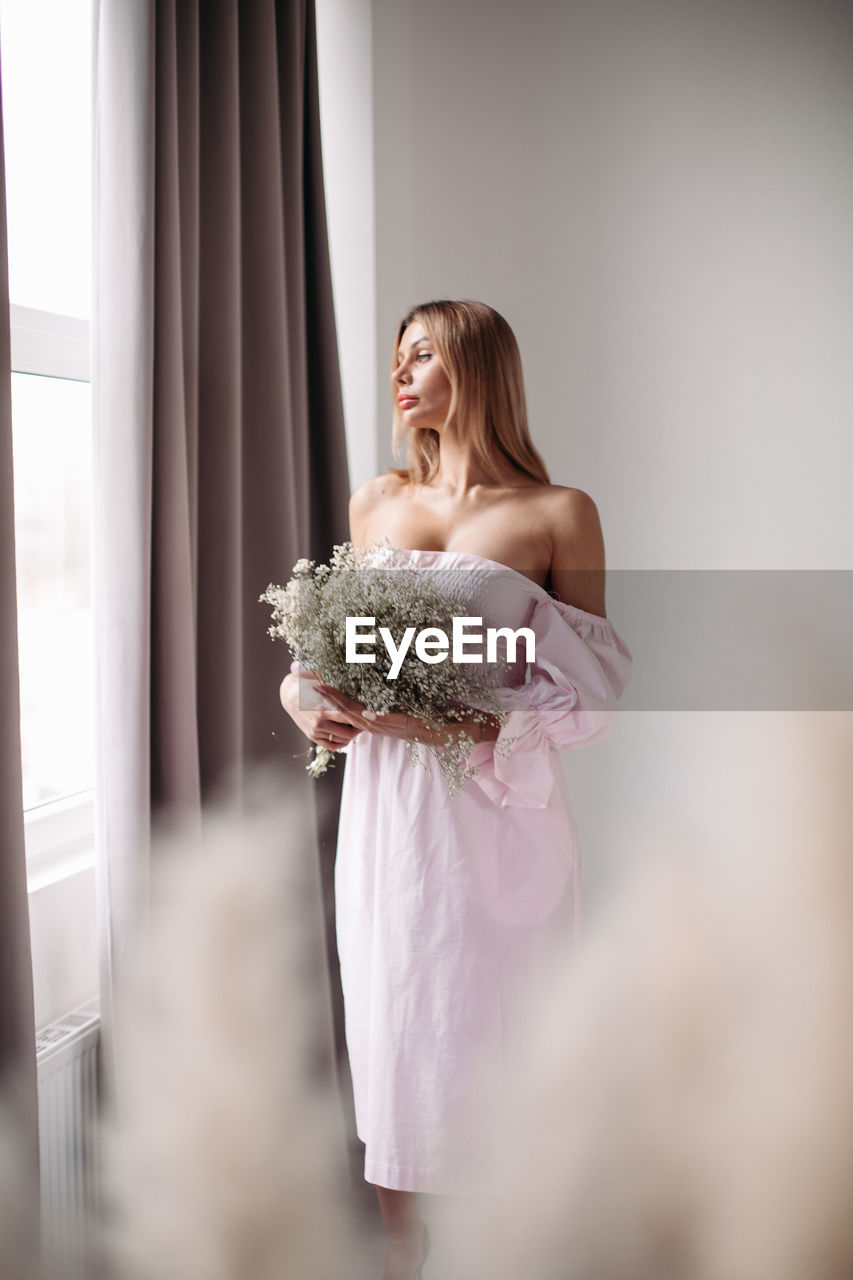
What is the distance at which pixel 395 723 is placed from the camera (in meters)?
1.30

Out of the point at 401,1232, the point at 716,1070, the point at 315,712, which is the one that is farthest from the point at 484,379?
the point at 401,1232

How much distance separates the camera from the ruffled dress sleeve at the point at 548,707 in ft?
4.33

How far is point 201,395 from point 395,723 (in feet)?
2.14

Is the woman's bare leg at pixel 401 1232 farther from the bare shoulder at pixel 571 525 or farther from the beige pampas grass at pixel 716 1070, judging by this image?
the bare shoulder at pixel 571 525

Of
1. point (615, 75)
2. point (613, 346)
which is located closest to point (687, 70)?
point (615, 75)

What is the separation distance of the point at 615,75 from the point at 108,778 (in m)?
1.47

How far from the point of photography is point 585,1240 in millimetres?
1567

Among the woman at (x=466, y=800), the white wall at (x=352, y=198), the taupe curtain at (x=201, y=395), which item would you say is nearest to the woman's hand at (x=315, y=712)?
the woman at (x=466, y=800)

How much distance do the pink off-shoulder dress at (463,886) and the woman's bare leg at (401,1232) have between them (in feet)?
0.41

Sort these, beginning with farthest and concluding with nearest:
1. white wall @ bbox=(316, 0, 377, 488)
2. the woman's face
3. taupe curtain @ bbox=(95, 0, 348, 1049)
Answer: white wall @ bbox=(316, 0, 377, 488) < the woman's face < taupe curtain @ bbox=(95, 0, 348, 1049)

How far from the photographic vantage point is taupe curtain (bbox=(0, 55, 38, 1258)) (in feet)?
3.62

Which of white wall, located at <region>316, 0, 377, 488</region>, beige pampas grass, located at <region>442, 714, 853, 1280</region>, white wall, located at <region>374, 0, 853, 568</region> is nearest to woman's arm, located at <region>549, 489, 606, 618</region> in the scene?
white wall, located at <region>374, 0, 853, 568</region>

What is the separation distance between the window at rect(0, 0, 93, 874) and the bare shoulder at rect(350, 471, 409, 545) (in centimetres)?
46

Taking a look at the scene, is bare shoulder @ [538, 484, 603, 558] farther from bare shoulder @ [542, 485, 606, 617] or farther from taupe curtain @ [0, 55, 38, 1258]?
taupe curtain @ [0, 55, 38, 1258]
